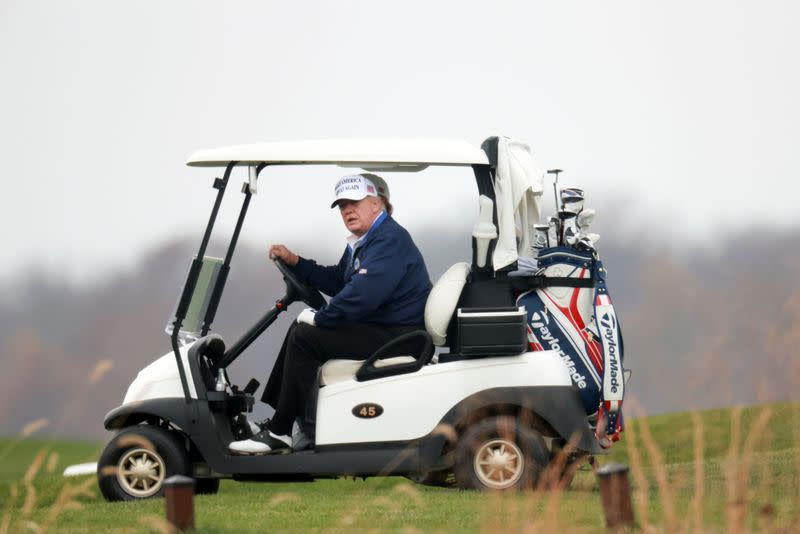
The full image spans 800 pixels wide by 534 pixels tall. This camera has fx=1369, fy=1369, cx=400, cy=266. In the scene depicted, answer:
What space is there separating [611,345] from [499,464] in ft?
2.86

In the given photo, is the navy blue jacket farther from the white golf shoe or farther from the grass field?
the grass field

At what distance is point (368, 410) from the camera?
707 cm

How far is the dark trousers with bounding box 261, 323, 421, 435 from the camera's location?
7.10 m

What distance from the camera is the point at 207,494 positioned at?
7887 mm

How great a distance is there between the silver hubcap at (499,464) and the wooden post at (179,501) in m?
2.33

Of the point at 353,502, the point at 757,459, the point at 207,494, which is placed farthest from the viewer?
the point at 757,459

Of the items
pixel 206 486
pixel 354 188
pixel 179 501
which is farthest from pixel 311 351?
pixel 179 501

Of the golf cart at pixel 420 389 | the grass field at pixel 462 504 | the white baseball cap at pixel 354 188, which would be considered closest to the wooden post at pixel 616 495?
the grass field at pixel 462 504

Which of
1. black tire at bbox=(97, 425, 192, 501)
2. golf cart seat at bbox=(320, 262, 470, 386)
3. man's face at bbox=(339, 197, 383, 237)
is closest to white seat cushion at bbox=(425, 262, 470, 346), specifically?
golf cart seat at bbox=(320, 262, 470, 386)

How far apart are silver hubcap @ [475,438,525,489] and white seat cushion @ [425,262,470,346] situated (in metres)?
0.62

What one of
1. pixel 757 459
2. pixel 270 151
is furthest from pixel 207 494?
pixel 757 459

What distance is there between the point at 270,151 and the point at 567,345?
73.7 inches

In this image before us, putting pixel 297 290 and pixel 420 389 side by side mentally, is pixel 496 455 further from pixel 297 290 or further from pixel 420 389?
pixel 297 290

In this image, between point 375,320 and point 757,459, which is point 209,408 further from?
point 757,459
